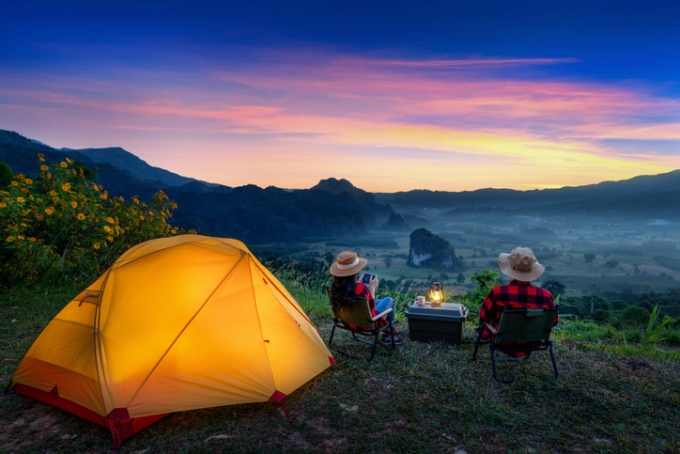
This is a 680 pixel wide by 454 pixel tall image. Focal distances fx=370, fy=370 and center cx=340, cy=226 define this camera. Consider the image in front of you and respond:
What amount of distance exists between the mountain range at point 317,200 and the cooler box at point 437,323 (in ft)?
27.0

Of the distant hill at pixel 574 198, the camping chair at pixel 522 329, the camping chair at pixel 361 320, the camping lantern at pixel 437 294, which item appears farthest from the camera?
the distant hill at pixel 574 198

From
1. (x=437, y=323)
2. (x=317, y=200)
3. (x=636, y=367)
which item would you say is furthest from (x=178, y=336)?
(x=317, y=200)

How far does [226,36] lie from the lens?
12.2 metres

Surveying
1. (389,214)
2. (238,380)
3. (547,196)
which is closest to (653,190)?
(547,196)

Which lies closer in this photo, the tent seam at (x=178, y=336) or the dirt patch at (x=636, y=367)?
the tent seam at (x=178, y=336)

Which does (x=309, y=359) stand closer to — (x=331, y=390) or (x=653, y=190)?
(x=331, y=390)

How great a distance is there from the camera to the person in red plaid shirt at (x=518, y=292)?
4.53m

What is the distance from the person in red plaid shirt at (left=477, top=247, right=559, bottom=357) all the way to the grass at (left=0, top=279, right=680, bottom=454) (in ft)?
2.55

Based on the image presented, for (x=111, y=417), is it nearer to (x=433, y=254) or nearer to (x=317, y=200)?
(x=433, y=254)

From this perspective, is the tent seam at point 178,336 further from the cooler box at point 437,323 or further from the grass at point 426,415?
the cooler box at point 437,323

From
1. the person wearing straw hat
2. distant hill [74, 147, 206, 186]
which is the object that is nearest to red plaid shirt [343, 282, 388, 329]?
the person wearing straw hat

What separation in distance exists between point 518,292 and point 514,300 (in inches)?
4.4

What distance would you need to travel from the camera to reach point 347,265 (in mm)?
5273

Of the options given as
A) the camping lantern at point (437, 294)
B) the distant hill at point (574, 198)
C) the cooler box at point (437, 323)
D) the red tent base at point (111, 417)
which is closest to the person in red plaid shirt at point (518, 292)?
the cooler box at point (437, 323)
